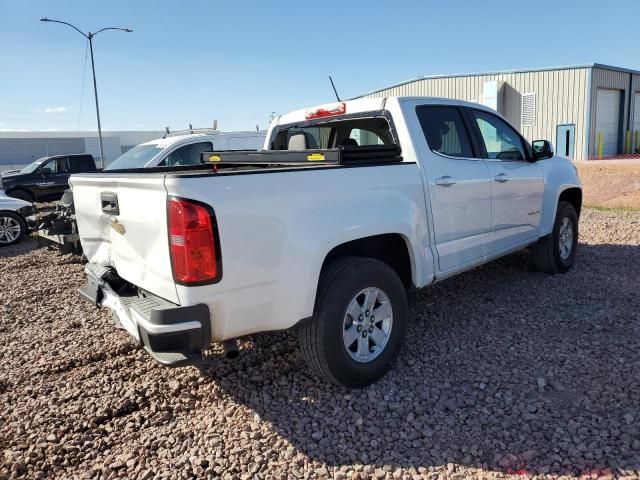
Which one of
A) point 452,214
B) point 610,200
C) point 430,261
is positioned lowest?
point 610,200

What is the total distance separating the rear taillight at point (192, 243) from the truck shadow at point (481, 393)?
1124 mm

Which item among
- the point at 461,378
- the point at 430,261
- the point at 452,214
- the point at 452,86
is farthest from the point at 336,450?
the point at 452,86

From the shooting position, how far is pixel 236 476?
9.04ft

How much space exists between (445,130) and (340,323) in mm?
2055

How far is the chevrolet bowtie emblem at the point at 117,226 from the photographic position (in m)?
3.20

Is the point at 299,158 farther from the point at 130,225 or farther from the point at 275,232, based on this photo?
the point at 130,225

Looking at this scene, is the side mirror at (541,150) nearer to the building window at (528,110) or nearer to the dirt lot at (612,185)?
the dirt lot at (612,185)

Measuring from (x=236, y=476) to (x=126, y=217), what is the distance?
5.19 ft

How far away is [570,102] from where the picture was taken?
991 inches

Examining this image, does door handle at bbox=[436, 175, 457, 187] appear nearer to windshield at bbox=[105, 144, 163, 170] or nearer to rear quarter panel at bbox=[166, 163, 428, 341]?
rear quarter panel at bbox=[166, 163, 428, 341]

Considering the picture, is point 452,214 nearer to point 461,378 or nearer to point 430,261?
point 430,261

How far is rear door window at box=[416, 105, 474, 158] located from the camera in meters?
4.19

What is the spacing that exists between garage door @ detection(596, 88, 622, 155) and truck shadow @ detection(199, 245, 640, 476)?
80.4 feet

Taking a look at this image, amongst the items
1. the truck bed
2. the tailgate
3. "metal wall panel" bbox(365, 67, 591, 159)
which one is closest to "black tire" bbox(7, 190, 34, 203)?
the truck bed
